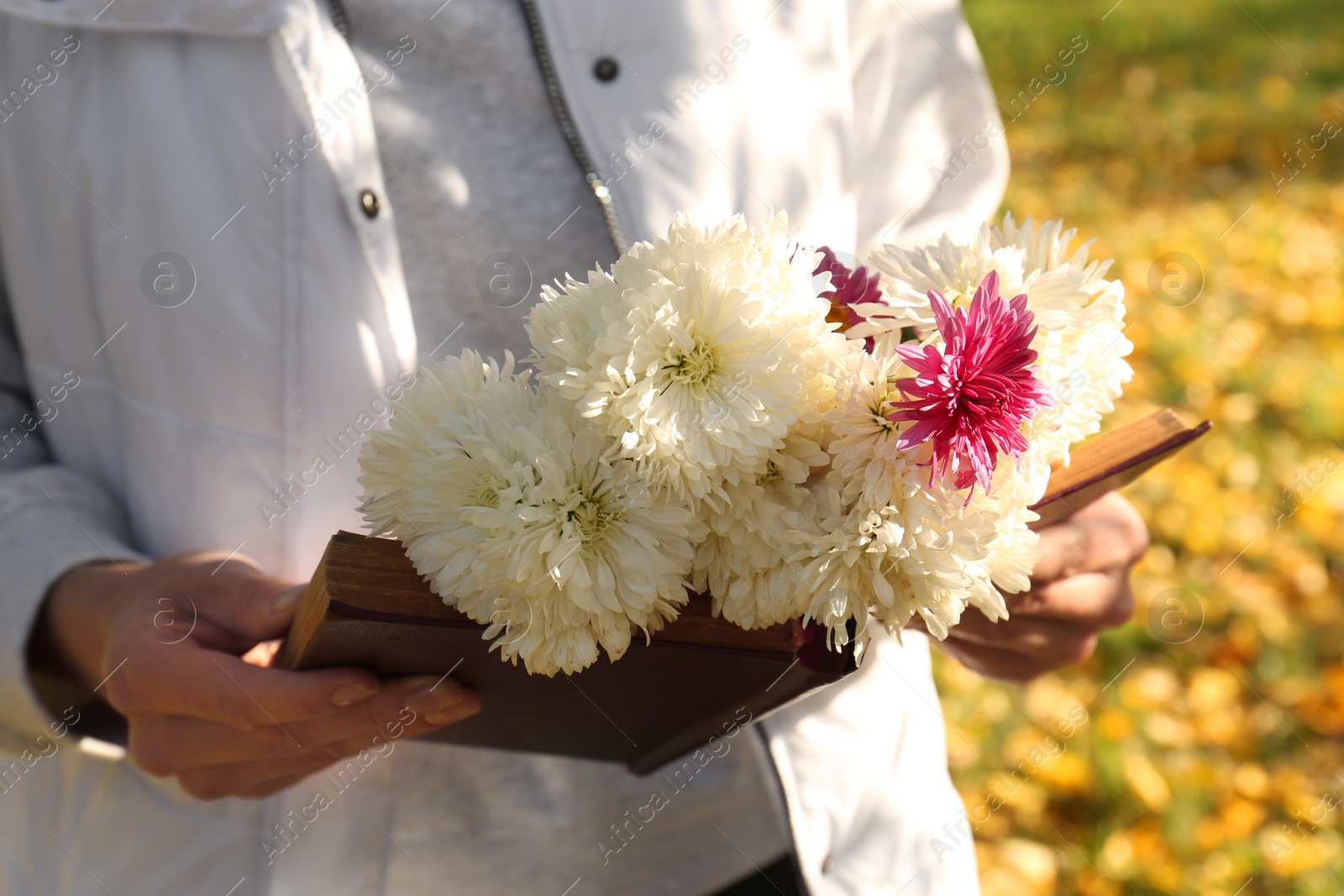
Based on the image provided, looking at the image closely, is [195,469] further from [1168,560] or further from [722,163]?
[1168,560]

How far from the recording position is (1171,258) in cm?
449

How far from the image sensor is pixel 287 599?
3.50ft

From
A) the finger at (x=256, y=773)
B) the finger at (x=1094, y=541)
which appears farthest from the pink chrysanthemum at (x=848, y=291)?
the finger at (x=256, y=773)

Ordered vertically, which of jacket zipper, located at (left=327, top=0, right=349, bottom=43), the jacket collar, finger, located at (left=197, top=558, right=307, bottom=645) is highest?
the jacket collar

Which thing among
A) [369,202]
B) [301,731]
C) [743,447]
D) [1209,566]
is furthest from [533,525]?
[1209,566]

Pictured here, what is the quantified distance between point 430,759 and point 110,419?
600mm

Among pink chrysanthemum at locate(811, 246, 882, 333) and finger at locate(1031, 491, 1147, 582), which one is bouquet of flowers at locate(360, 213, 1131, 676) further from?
finger at locate(1031, 491, 1147, 582)

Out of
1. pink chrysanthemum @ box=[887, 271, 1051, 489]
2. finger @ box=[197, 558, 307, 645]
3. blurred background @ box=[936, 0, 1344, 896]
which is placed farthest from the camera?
blurred background @ box=[936, 0, 1344, 896]

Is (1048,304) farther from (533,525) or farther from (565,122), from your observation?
(565,122)

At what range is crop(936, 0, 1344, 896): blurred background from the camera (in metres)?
2.59

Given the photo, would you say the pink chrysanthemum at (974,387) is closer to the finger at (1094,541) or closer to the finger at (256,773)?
the finger at (1094,541)

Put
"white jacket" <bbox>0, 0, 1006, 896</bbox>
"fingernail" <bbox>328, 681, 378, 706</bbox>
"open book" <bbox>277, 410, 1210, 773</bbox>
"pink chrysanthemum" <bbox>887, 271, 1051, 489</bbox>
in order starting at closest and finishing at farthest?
"pink chrysanthemum" <bbox>887, 271, 1051, 489</bbox>
"open book" <bbox>277, 410, 1210, 773</bbox>
"fingernail" <bbox>328, 681, 378, 706</bbox>
"white jacket" <bbox>0, 0, 1006, 896</bbox>

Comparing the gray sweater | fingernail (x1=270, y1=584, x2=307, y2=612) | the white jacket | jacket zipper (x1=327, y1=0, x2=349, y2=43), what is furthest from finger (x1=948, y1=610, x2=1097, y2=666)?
jacket zipper (x1=327, y1=0, x2=349, y2=43)

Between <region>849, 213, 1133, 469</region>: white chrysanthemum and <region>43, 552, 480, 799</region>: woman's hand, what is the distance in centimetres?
57
